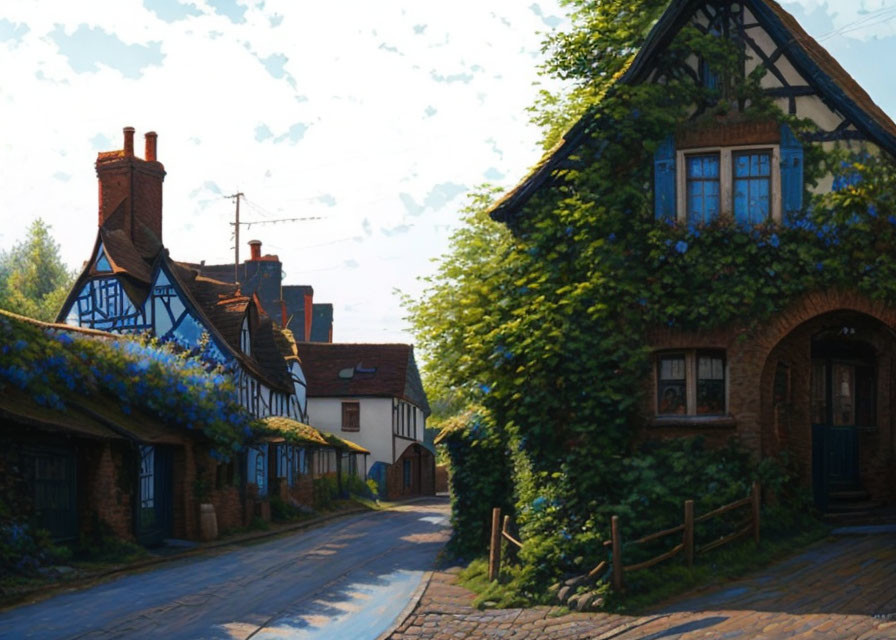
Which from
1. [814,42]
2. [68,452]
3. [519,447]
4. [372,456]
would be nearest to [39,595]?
[68,452]

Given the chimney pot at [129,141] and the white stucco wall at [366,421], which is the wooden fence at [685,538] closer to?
the chimney pot at [129,141]

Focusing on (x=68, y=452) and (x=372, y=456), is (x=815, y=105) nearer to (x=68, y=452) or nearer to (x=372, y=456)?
(x=68, y=452)

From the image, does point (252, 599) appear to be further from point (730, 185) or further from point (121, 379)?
point (730, 185)

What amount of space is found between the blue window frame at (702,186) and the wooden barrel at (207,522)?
14005mm

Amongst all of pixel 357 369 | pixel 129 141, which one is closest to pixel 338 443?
pixel 357 369

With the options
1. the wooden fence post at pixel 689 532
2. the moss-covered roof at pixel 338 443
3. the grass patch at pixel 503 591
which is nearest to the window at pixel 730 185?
the wooden fence post at pixel 689 532

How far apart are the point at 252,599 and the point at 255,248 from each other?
138ft

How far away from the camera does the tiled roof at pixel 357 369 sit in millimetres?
51875

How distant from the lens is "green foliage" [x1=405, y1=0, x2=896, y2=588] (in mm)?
16250

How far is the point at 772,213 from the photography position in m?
17.2

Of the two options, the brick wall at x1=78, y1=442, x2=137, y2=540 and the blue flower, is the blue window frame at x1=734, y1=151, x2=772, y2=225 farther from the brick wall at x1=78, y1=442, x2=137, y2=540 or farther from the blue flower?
the blue flower

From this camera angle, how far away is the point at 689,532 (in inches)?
573

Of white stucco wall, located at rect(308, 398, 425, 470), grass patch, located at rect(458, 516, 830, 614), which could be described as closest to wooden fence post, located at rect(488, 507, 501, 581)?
grass patch, located at rect(458, 516, 830, 614)

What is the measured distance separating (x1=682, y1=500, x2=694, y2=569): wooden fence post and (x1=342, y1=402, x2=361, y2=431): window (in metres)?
37.9
